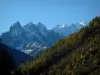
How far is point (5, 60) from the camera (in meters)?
187

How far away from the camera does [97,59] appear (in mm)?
119625

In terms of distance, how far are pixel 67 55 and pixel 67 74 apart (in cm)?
4703

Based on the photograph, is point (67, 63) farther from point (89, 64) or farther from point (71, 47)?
point (71, 47)

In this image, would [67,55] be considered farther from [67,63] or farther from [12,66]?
[12,66]

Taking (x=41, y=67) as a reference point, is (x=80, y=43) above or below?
above

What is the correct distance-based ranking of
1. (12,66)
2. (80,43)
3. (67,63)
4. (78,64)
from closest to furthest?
(78,64), (67,63), (80,43), (12,66)

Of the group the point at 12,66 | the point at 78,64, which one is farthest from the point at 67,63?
the point at 12,66

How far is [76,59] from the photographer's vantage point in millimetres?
138500

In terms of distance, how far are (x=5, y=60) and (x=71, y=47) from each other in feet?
157

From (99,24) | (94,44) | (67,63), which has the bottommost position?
(67,63)

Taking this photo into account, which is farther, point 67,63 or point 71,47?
point 71,47

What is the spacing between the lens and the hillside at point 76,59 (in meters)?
117

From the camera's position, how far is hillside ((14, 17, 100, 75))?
116787mm

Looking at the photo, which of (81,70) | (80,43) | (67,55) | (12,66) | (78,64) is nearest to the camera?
(81,70)
